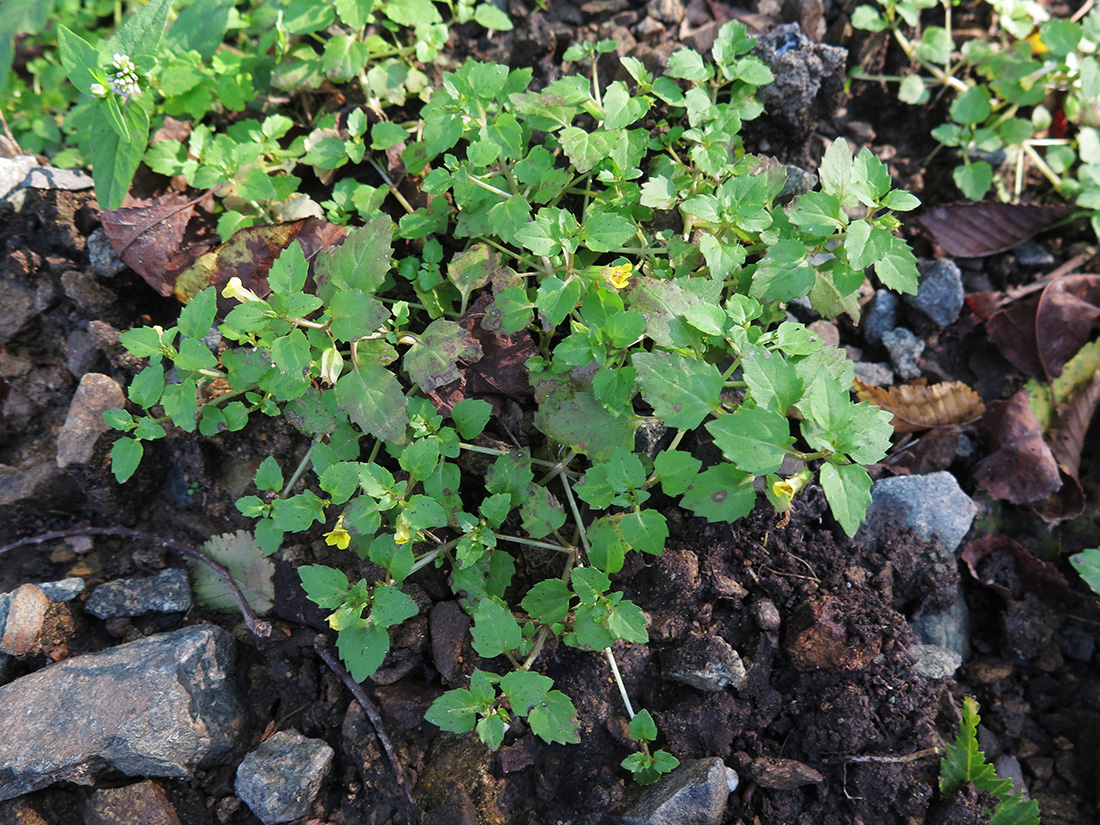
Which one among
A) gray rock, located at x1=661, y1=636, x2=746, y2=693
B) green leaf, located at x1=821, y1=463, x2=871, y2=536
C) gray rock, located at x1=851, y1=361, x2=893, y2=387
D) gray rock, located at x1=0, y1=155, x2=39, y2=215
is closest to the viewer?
green leaf, located at x1=821, y1=463, x2=871, y2=536

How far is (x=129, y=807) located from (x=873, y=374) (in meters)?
3.32

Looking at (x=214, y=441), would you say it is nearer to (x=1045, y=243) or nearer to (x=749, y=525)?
(x=749, y=525)

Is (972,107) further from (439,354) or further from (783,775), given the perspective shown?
(783,775)

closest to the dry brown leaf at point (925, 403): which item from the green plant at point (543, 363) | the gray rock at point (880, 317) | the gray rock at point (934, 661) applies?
the gray rock at point (880, 317)

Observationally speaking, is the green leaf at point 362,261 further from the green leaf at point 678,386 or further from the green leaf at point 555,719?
the green leaf at point 555,719

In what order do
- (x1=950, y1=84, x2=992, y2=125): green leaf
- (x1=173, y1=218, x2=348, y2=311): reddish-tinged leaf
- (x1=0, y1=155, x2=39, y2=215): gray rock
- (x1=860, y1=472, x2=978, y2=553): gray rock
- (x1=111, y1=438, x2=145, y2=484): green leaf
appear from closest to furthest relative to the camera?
(x1=111, y1=438, x2=145, y2=484): green leaf
(x1=860, y1=472, x2=978, y2=553): gray rock
(x1=173, y1=218, x2=348, y2=311): reddish-tinged leaf
(x1=0, y1=155, x2=39, y2=215): gray rock
(x1=950, y1=84, x2=992, y2=125): green leaf

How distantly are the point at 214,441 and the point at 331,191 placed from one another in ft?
4.14

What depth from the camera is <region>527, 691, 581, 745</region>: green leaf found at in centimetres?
223

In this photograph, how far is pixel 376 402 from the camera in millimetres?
2432

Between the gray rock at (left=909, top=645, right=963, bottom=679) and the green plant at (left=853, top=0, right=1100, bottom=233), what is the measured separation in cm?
213

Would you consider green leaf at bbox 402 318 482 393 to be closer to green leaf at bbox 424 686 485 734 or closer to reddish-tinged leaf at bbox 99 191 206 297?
green leaf at bbox 424 686 485 734

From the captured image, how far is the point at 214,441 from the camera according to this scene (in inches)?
112

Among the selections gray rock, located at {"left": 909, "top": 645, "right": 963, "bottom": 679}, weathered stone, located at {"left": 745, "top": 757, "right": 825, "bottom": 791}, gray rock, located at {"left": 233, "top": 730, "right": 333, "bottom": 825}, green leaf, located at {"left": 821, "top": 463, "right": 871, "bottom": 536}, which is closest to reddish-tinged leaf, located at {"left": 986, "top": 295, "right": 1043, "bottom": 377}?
gray rock, located at {"left": 909, "top": 645, "right": 963, "bottom": 679}

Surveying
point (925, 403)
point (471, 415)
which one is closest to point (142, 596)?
point (471, 415)
